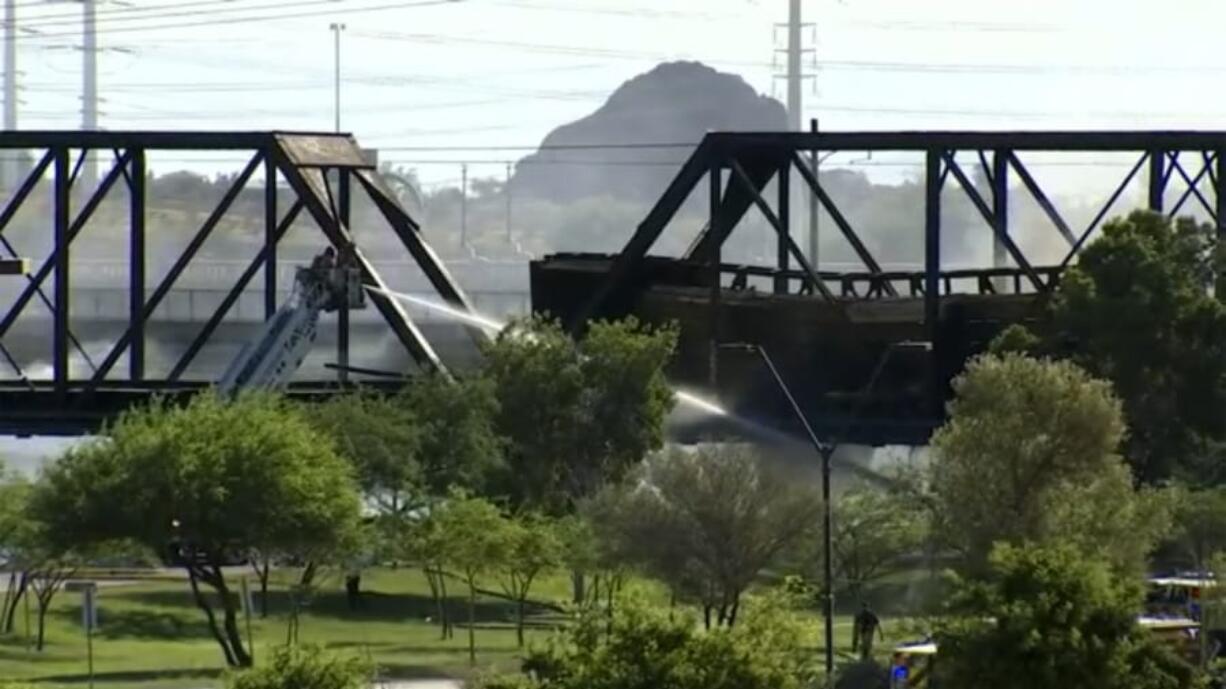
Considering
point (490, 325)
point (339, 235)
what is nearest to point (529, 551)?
point (490, 325)

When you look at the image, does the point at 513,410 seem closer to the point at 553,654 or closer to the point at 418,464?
the point at 418,464

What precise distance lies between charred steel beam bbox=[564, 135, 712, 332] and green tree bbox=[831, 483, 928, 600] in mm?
12567

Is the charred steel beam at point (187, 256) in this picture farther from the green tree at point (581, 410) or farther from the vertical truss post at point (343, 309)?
the green tree at point (581, 410)

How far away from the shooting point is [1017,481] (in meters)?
56.6

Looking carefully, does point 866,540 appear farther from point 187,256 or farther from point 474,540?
point 187,256

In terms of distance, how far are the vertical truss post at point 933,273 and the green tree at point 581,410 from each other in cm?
591

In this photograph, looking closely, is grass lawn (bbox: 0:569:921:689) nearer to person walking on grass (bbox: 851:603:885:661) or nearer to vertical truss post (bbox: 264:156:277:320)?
person walking on grass (bbox: 851:603:885:661)

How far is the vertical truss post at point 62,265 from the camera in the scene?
80625 millimetres

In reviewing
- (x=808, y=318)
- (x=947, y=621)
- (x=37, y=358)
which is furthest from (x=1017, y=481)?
(x=37, y=358)

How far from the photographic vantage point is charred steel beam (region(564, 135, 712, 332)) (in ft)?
263

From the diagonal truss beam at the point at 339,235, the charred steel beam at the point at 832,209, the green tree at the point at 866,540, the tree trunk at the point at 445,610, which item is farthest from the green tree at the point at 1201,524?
the diagonal truss beam at the point at 339,235

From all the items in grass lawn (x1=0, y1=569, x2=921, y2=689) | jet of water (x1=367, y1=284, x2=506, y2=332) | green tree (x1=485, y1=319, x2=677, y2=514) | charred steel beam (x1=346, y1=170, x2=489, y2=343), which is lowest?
grass lawn (x1=0, y1=569, x2=921, y2=689)

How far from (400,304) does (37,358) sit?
7559 centimetres

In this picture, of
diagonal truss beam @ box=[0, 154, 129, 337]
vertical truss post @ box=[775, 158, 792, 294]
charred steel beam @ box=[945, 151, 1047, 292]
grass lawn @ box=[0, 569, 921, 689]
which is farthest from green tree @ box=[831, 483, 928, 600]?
diagonal truss beam @ box=[0, 154, 129, 337]
